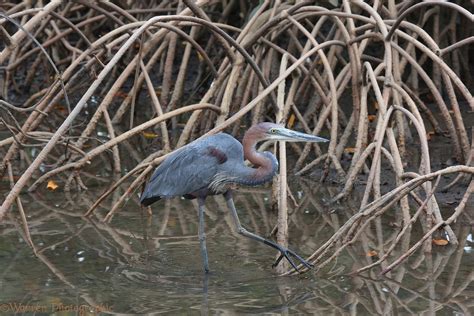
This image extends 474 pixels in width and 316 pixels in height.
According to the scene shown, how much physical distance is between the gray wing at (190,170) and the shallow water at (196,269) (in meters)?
0.41

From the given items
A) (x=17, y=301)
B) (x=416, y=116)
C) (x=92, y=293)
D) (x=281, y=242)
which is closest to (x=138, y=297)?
(x=92, y=293)

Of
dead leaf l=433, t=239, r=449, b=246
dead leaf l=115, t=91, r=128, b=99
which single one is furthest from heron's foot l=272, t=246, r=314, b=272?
dead leaf l=115, t=91, r=128, b=99

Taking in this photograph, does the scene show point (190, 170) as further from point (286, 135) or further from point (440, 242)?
point (440, 242)

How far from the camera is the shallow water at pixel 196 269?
4.76 m

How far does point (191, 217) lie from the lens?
6527 millimetres

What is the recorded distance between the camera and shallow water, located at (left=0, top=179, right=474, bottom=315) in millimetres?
4762

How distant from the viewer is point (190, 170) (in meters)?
5.46

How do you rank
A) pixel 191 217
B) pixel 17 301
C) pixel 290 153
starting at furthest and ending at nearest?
pixel 290 153, pixel 191 217, pixel 17 301

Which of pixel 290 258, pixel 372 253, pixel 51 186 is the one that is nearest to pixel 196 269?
pixel 290 258

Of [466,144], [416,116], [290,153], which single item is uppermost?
[416,116]

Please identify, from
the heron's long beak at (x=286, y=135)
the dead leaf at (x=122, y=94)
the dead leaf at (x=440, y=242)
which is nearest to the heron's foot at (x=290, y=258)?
the heron's long beak at (x=286, y=135)

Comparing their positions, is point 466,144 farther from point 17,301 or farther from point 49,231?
point 17,301

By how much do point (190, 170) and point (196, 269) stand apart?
541mm

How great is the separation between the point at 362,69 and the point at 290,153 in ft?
4.06
